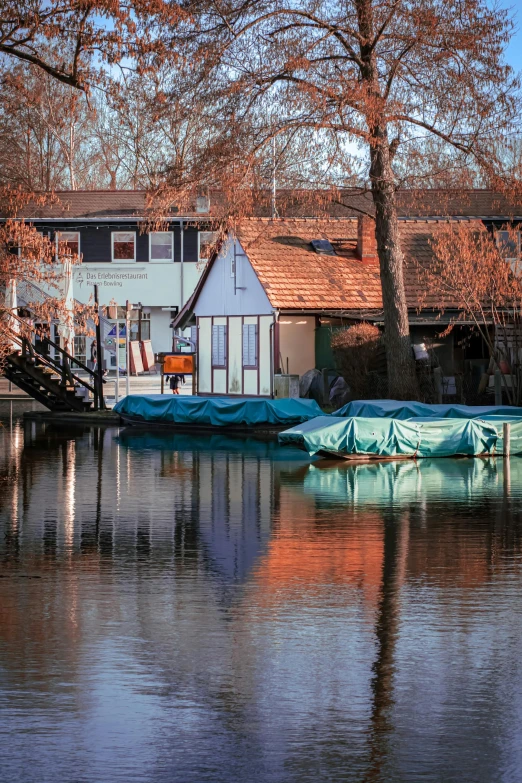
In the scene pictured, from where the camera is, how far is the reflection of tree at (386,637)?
661 centimetres

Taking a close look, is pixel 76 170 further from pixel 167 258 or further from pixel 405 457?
pixel 405 457

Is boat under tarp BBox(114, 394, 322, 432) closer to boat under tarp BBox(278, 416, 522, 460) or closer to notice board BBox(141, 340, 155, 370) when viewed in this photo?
boat under tarp BBox(278, 416, 522, 460)

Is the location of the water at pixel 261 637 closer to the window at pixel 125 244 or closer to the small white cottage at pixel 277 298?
the small white cottage at pixel 277 298

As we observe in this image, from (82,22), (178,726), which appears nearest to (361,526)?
(178,726)

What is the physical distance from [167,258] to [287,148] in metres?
32.7

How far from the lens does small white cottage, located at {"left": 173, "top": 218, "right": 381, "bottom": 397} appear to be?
3959 cm

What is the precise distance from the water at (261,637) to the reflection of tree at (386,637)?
0.02 meters

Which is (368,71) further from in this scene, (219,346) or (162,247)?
(162,247)

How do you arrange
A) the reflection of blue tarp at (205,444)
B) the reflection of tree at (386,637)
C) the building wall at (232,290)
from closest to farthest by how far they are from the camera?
the reflection of tree at (386,637) → the reflection of blue tarp at (205,444) → the building wall at (232,290)

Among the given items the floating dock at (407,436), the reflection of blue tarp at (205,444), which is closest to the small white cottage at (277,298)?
the reflection of blue tarp at (205,444)

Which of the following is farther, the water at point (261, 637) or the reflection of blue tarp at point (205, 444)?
the reflection of blue tarp at point (205, 444)

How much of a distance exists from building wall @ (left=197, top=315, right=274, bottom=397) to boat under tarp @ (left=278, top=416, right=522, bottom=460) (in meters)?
15.2

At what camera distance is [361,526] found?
588 inches

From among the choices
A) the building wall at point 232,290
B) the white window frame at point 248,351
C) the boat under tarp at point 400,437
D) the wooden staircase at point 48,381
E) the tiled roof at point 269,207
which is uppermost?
the tiled roof at point 269,207
